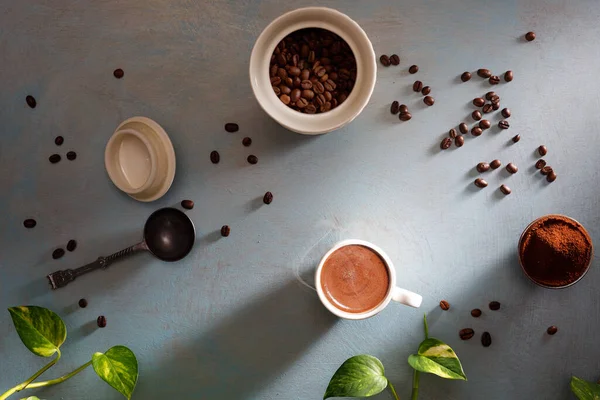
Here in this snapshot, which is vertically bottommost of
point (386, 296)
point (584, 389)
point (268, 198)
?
point (584, 389)

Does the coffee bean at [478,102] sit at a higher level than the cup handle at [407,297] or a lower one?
higher

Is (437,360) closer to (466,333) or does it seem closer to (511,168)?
(466,333)

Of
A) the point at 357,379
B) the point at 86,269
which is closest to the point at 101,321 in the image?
the point at 86,269

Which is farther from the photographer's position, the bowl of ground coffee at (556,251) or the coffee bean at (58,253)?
the coffee bean at (58,253)

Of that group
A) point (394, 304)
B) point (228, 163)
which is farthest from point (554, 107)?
point (228, 163)

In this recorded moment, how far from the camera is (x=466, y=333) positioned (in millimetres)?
1343

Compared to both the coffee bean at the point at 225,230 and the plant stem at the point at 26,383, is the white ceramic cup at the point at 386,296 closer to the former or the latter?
→ the coffee bean at the point at 225,230

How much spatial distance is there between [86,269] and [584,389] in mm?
1275

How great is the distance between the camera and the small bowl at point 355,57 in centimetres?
122

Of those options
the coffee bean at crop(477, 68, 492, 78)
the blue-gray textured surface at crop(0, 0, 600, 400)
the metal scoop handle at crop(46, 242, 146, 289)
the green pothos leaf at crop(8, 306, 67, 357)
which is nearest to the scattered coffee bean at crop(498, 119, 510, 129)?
the blue-gray textured surface at crop(0, 0, 600, 400)

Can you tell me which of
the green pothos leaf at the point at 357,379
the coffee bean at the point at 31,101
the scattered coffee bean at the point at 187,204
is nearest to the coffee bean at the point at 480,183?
the green pothos leaf at the point at 357,379

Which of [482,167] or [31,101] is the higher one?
[31,101]

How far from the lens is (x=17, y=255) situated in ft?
4.61

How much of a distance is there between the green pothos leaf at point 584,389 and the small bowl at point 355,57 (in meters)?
0.85
